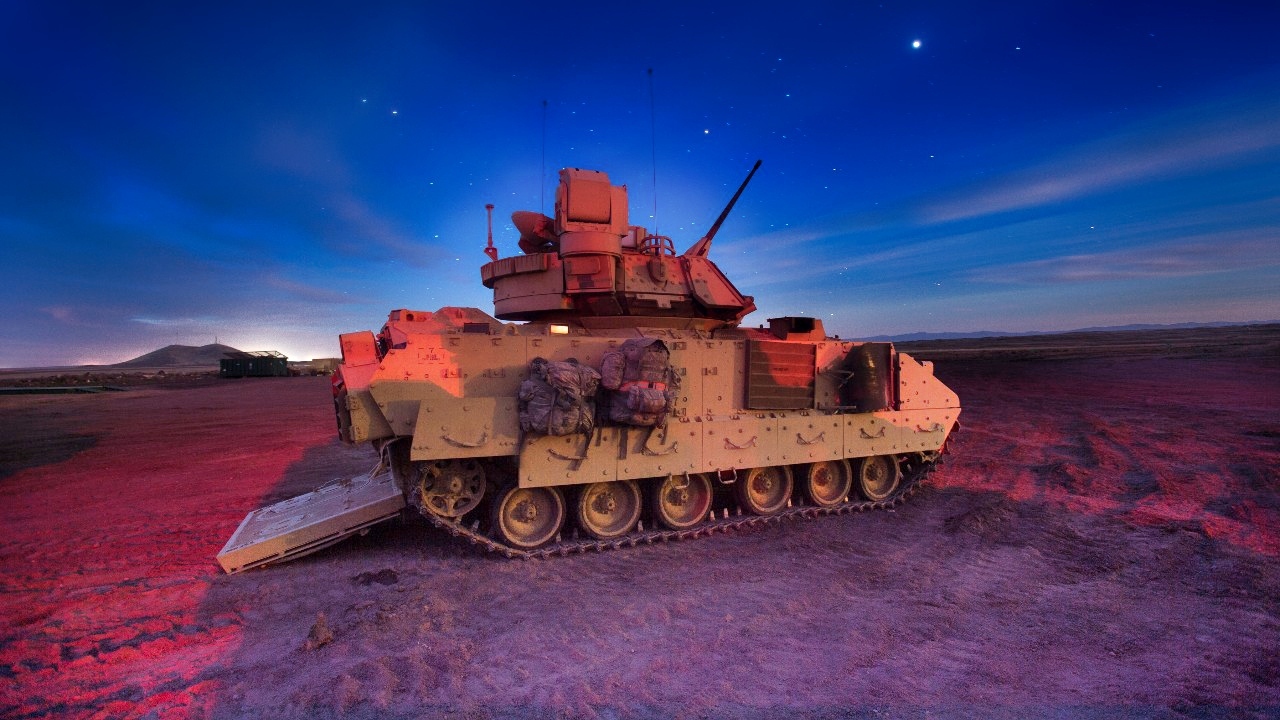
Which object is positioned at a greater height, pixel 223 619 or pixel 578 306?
pixel 578 306

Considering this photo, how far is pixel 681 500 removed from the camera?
24.7 feet

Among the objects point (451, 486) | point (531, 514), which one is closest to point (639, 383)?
point (531, 514)

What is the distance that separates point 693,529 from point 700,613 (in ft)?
6.97

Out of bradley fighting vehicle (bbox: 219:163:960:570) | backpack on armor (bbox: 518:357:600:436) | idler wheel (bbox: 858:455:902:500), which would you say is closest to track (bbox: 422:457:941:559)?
bradley fighting vehicle (bbox: 219:163:960:570)

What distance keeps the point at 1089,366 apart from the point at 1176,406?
21403 mm

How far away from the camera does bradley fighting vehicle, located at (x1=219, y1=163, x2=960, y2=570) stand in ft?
19.9

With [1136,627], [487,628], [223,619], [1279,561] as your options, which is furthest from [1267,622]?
[223,619]

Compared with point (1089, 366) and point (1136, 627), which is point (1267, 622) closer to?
point (1136, 627)

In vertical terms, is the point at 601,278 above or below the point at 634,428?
above

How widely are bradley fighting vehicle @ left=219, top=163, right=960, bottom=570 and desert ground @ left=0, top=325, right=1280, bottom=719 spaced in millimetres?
589

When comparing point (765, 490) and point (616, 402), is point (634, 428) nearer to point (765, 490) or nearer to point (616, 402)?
point (616, 402)

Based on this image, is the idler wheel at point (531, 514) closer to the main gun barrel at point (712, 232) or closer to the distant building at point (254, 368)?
the main gun barrel at point (712, 232)

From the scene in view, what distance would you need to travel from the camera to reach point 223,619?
4.93m

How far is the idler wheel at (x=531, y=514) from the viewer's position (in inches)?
255
